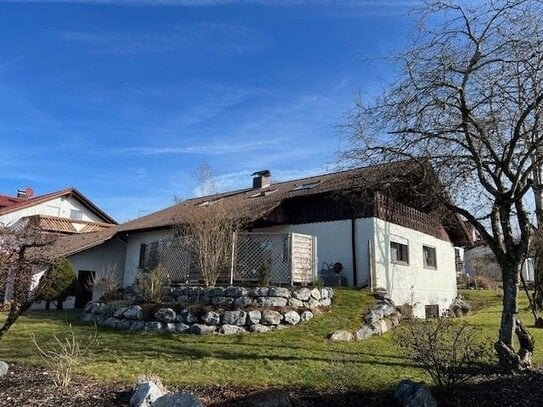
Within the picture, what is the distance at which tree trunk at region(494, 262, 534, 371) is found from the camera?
7919 mm

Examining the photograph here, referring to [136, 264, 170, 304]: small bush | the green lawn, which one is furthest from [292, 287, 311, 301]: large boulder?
[136, 264, 170, 304]: small bush

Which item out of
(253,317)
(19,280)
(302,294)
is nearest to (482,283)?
(302,294)

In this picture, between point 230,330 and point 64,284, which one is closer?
point 230,330

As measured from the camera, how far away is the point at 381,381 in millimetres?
7285

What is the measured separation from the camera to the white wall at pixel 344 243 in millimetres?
16078

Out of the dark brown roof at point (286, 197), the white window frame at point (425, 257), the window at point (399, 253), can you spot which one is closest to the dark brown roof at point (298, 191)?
the dark brown roof at point (286, 197)

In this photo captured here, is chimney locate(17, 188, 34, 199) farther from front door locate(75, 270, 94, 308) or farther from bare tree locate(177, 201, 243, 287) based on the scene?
bare tree locate(177, 201, 243, 287)

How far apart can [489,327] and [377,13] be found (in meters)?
11.0

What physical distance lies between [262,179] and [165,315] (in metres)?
14.1

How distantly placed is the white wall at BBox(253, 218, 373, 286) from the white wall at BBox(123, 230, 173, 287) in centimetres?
985

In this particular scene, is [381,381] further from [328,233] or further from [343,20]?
[328,233]

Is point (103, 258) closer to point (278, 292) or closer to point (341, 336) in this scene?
point (278, 292)

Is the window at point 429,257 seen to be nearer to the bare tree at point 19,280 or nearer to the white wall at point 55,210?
the bare tree at point 19,280

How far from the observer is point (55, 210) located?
31703mm
